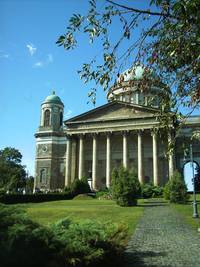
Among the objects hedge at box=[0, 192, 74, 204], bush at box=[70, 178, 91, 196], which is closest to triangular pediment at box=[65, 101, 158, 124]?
bush at box=[70, 178, 91, 196]

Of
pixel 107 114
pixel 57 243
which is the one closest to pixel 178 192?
pixel 57 243

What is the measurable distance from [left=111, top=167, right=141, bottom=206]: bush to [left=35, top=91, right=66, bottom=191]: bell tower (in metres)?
48.0

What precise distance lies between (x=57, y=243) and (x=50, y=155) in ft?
255

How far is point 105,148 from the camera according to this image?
3113 inches

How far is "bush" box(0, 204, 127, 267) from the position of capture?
7.57 metres

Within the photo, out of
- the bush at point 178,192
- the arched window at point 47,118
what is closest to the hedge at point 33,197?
the bush at point 178,192

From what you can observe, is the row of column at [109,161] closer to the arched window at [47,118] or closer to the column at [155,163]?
the column at [155,163]

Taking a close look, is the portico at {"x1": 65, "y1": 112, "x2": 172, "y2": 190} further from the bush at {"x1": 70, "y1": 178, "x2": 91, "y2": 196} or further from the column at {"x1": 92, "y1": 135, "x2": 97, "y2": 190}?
the bush at {"x1": 70, "y1": 178, "x2": 91, "y2": 196}

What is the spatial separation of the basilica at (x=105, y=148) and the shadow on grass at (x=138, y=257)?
5301 cm

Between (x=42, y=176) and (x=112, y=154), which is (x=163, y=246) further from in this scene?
(x=42, y=176)

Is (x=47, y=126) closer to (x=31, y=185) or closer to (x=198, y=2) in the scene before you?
(x=31, y=185)

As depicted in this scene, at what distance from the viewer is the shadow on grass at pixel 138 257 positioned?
420 inches

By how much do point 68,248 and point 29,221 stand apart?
1187mm

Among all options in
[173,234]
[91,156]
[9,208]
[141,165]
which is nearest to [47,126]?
[91,156]
